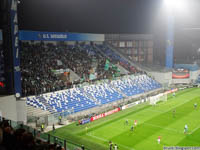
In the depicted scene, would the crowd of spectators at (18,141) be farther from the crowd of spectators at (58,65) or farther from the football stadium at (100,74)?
the crowd of spectators at (58,65)

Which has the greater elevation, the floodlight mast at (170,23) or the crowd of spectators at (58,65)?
the floodlight mast at (170,23)

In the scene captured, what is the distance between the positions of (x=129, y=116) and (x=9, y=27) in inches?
777

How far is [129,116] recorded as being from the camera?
34.5 meters

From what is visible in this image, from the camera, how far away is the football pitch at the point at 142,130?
24.9 metres

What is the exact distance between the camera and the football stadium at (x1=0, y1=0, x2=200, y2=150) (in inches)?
980

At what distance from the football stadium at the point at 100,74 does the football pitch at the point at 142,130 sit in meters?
0.11

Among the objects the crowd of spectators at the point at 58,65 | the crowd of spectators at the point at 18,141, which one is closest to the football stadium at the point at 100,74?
the crowd of spectators at the point at 18,141

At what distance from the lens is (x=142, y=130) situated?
2897 cm

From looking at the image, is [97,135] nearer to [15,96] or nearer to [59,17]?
[15,96]

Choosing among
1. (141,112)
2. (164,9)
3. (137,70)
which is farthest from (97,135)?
(164,9)

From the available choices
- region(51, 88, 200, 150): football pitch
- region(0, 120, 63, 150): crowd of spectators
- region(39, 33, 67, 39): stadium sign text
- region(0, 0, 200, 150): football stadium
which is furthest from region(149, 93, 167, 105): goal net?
region(0, 120, 63, 150): crowd of spectators

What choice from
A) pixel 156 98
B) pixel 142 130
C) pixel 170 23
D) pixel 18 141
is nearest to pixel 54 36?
pixel 156 98

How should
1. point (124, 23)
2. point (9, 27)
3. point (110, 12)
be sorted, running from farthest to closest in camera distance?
1. point (124, 23)
2. point (110, 12)
3. point (9, 27)

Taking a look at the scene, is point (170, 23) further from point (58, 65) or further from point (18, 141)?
point (18, 141)
